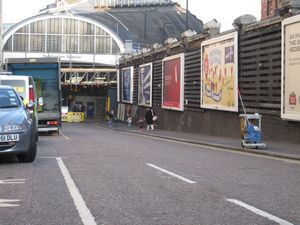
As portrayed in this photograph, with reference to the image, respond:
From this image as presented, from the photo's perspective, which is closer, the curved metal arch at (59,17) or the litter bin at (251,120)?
the litter bin at (251,120)

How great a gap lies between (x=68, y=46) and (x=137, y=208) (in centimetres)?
8693

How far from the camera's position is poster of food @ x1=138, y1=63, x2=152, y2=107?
46312 millimetres

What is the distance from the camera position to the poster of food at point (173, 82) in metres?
36.4

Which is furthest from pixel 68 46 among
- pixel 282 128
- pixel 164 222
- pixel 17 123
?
pixel 164 222

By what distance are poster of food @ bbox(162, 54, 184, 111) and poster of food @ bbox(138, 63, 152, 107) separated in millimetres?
5048

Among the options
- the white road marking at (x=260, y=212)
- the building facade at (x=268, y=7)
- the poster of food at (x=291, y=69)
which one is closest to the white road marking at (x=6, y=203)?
the white road marking at (x=260, y=212)

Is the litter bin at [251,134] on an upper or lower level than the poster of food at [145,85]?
lower

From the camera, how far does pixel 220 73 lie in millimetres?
28438

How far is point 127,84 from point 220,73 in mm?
29602

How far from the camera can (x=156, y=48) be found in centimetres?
4597

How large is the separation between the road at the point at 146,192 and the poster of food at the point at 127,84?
41019mm

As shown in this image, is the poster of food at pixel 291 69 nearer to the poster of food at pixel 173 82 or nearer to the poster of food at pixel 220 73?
the poster of food at pixel 220 73

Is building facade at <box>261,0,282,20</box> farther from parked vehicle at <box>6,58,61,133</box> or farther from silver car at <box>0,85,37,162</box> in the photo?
silver car at <box>0,85,37,162</box>

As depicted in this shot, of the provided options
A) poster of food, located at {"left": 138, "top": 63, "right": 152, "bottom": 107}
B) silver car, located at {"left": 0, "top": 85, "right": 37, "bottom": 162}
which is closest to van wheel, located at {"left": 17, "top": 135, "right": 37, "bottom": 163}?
silver car, located at {"left": 0, "top": 85, "right": 37, "bottom": 162}
